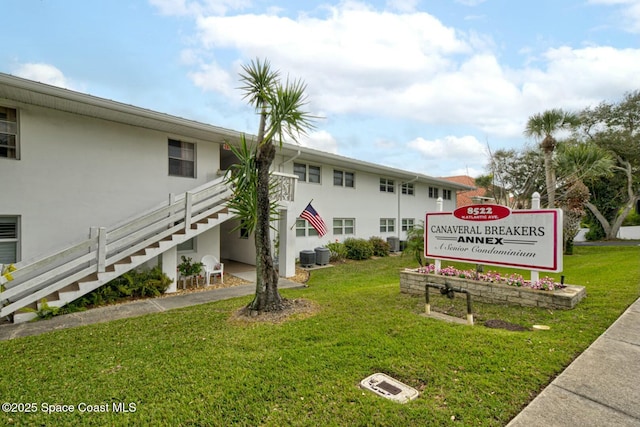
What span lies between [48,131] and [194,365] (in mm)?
7651

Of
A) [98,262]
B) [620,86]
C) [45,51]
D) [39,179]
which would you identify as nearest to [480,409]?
[98,262]

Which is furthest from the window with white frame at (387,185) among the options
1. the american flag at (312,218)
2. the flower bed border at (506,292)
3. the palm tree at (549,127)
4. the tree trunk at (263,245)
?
the tree trunk at (263,245)

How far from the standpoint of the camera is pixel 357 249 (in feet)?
47.7

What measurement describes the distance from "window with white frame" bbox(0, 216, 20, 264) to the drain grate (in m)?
8.81

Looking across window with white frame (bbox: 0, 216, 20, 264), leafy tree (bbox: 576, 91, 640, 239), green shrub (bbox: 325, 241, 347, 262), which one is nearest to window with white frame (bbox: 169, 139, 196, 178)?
window with white frame (bbox: 0, 216, 20, 264)

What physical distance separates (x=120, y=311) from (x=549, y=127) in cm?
1797

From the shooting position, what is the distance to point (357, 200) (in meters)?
16.1

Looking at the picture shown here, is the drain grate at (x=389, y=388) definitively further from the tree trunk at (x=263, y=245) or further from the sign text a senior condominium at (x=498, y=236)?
the sign text a senior condominium at (x=498, y=236)

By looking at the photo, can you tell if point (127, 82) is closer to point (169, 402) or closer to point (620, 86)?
point (169, 402)

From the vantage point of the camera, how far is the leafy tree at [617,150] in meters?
22.3

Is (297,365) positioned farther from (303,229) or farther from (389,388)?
(303,229)

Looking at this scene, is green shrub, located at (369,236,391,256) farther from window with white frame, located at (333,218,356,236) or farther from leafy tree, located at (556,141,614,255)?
leafy tree, located at (556,141,614,255)

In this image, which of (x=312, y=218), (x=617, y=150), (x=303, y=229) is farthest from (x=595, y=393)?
(x=617, y=150)

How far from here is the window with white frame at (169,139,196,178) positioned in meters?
9.90
